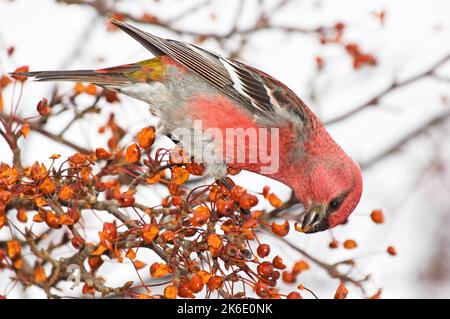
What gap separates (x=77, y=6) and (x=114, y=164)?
1371mm

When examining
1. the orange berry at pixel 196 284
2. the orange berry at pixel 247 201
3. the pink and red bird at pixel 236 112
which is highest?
the pink and red bird at pixel 236 112

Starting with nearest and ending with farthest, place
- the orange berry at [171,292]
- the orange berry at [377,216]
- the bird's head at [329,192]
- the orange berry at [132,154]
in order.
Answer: the orange berry at [171,292] < the orange berry at [132,154] < the orange berry at [377,216] < the bird's head at [329,192]

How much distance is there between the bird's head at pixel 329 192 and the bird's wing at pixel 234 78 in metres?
0.49

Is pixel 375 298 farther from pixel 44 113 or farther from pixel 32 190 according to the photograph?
pixel 44 113

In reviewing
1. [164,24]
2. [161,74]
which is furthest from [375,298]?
[164,24]

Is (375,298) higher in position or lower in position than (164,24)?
lower

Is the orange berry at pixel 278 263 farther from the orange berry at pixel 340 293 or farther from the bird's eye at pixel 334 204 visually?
the bird's eye at pixel 334 204

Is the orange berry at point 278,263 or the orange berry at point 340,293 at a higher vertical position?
the orange berry at point 278,263

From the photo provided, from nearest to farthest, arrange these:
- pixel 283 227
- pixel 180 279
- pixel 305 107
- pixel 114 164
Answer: pixel 180 279, pixel 283 227, pixel 114 164, pixel 305 107

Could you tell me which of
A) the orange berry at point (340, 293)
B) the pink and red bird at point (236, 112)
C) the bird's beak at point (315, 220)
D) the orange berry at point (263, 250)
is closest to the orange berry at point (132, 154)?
the pink and red bird at point (236, 112)

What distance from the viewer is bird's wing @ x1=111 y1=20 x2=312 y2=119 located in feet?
14.8

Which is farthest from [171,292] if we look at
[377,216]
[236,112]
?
[236,112]

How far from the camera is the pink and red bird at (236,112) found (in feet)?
13.5

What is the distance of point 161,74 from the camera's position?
460cm
